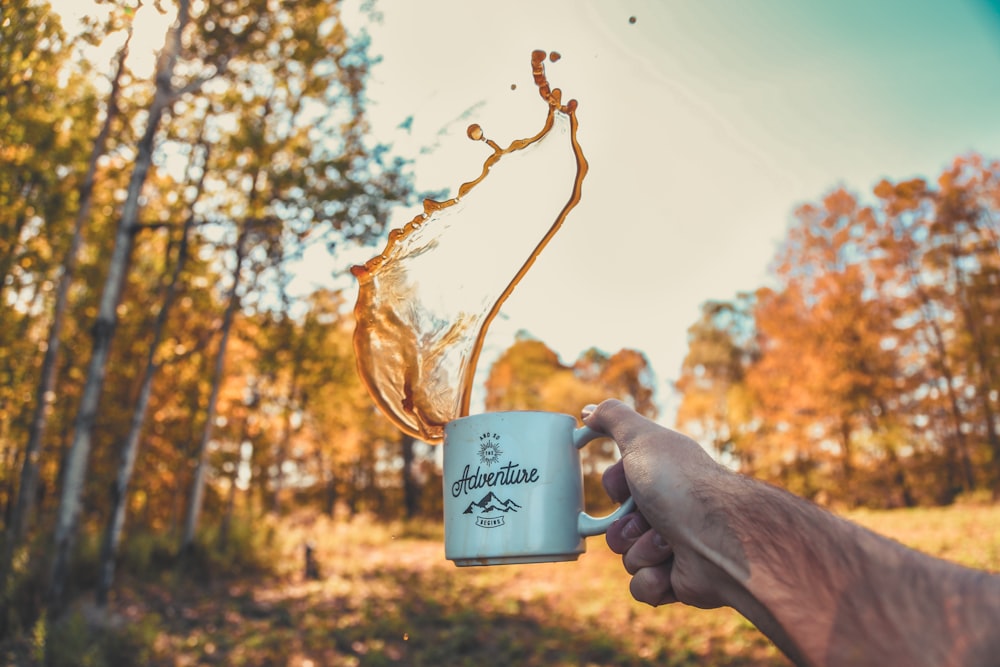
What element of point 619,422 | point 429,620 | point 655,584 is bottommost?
point 429,620

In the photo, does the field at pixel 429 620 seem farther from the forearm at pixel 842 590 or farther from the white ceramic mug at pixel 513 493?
the forearm at pixel 842 590

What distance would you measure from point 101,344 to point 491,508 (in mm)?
5923

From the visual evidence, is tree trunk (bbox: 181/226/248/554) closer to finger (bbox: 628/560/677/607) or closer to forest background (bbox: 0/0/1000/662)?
forest background (bbox: 0/0/1000/662)

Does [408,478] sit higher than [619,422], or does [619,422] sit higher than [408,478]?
[619,422]

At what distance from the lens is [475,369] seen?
1.71 metres

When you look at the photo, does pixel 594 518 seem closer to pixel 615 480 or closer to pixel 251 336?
pixel 615 480

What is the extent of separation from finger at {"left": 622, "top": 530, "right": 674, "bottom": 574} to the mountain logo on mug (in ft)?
0.83

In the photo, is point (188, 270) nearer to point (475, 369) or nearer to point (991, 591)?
point (475, 369)

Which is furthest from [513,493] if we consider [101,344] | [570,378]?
[570,378]

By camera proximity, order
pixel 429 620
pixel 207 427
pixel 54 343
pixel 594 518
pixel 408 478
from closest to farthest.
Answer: pixel 594 518 → pixel 429 620 → pixel 54 343 → pixel 207 427 → pixel 408 478

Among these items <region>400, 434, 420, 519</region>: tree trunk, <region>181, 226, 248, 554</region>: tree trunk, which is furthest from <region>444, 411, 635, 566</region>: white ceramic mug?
<region>400, 434, 420, 519</region>: tree trunk

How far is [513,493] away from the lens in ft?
4.02

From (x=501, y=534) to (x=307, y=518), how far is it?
18737 mm

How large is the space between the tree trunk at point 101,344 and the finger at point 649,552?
5.95 m
